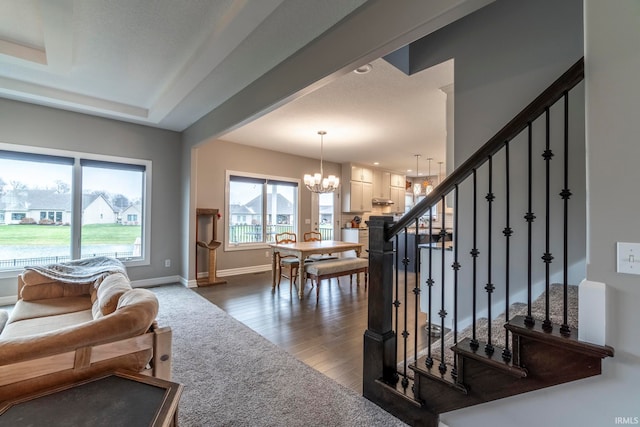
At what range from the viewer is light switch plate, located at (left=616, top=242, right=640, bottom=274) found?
0.99 m

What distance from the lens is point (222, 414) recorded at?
5.80ft

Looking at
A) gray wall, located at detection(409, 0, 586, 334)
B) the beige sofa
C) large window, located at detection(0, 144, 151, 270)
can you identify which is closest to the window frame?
large window, located at detection(0, 144, 151, 270)

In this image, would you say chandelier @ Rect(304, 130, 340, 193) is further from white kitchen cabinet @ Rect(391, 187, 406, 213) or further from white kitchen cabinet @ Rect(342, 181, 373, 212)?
white kitchen cabinet @ Rect(391, 187, 406, 213)

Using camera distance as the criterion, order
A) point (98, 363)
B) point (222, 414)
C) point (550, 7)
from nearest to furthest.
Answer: point (98, 363), point (222, 414), point (550, 7)

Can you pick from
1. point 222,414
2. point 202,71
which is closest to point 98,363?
point 222,414

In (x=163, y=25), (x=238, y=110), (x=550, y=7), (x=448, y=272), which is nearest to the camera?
(x=550, y=7)

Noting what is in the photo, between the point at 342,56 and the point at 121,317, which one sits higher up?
the point at 342,56

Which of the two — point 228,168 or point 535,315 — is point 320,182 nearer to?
point 228,168

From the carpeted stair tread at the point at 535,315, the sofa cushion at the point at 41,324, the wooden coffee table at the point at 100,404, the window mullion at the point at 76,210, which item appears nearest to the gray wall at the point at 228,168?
the window mullion at the point at 76,210

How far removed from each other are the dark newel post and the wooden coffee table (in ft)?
3.87

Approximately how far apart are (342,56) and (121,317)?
215cm

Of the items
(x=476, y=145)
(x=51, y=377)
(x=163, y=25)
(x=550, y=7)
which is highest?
(x=163, y=25)

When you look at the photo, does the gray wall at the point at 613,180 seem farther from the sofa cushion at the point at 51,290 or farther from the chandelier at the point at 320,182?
the chandelier at the point at 320,182

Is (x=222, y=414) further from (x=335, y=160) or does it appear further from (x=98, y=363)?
(x=335, y=160)
